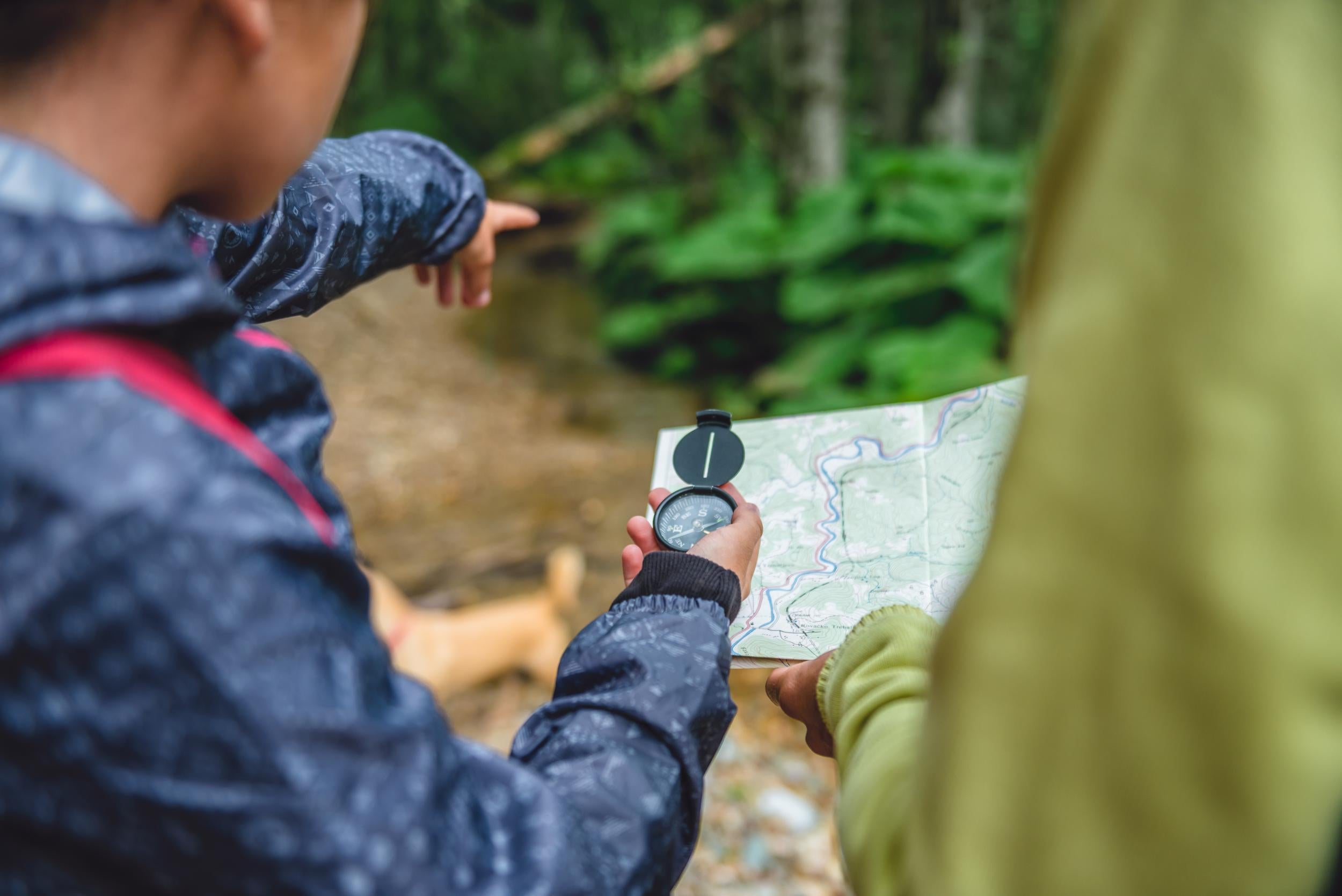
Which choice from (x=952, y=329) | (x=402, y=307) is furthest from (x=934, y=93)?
(x=402, y=307)

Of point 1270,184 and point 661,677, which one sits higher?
point 1270,184

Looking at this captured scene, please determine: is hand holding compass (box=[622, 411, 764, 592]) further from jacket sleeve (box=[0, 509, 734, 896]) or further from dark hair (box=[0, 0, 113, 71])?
dark hair (box=[0, 0, 113, 71])

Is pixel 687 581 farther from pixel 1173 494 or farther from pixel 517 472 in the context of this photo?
pixel 517 472

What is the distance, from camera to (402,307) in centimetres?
848

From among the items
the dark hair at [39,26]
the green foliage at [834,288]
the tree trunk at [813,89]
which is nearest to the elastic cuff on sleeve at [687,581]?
the dark hair at [39,26]

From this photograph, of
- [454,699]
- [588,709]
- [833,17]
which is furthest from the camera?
[833,17]

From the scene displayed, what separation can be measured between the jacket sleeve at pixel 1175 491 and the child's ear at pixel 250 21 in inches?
25.6

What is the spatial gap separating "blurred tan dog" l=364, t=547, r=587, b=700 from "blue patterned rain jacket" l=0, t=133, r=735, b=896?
2.48 metres

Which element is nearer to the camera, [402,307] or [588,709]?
[588,709]

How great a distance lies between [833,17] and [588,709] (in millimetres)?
7313

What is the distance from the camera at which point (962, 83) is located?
862 centimetres

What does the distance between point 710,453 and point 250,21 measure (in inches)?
38.8

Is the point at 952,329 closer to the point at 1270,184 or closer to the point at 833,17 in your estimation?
the point at 833,17

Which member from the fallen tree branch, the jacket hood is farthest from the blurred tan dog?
the fallen tree branch
